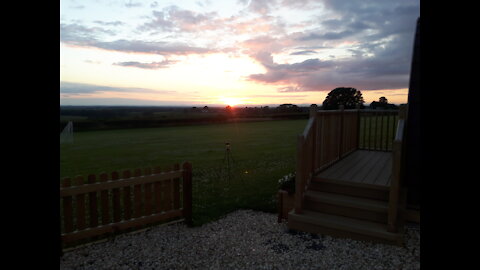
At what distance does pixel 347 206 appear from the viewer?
18.2 feet

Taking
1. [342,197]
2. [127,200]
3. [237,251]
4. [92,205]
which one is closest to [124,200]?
[127,200]

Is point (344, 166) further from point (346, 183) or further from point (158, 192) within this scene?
point (158, 192)

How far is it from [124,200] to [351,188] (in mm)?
4225

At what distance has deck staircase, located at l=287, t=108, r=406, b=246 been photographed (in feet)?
16.2

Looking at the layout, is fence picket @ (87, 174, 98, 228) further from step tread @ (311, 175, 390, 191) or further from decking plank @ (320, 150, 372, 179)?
decking plank @ (320, 150, 372, 179)

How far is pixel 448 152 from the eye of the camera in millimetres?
610

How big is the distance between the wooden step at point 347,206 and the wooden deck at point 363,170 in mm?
361

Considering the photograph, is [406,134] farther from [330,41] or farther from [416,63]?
[330,41]

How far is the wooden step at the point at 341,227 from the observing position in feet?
16.2

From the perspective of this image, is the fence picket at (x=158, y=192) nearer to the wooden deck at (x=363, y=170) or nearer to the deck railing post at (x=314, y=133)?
the deck railing post at (x=314, y=133)

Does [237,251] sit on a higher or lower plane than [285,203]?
lower

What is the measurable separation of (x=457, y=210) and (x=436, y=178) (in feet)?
0.23

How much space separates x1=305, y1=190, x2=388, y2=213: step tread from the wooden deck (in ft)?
1.07
